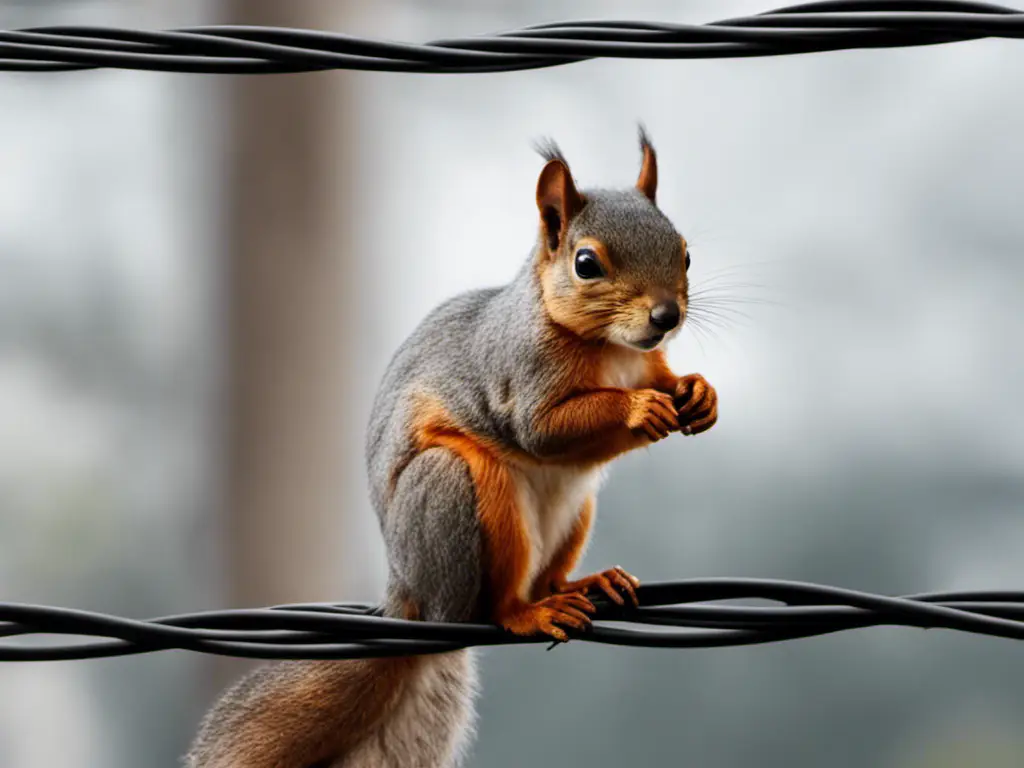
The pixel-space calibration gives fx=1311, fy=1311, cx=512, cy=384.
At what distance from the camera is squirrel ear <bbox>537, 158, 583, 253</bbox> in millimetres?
2051

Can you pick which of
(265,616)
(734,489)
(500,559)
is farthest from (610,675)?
(265,616)

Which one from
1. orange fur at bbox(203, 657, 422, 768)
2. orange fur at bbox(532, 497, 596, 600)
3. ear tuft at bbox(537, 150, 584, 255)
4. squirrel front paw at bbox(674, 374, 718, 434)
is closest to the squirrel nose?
squirrel front paw at bbox(674, 374, 718, 434)

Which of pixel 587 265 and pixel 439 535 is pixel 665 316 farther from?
pixel 439 535

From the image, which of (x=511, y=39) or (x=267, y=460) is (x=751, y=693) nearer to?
(x=267, y=460)

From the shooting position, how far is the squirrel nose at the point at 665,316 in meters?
1.90

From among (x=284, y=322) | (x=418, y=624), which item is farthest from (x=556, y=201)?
(x=284, y=322)

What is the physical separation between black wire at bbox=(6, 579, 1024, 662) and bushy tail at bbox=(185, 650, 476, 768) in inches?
22.5

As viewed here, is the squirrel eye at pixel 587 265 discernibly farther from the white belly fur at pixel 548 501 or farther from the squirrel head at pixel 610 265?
the white belly fur at pixel 548 501

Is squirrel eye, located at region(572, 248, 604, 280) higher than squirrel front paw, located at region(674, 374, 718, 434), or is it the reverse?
squirrel eye, located at region(572, 248, 604, 280)

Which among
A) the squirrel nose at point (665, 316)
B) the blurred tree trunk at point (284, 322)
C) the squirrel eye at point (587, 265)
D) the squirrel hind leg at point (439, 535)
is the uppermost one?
the blurred tree trunk at point (284, 322)

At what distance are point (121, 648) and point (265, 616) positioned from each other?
0.19m

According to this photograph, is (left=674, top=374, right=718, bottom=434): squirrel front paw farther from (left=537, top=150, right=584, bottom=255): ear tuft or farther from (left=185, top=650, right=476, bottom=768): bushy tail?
(left=185, top=650, right=476, bottom=768): bushy tail

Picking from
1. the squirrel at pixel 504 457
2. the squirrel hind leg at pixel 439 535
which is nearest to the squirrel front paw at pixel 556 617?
the squirrel at pixel 504 457

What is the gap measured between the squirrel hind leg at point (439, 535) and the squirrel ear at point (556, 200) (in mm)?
391
